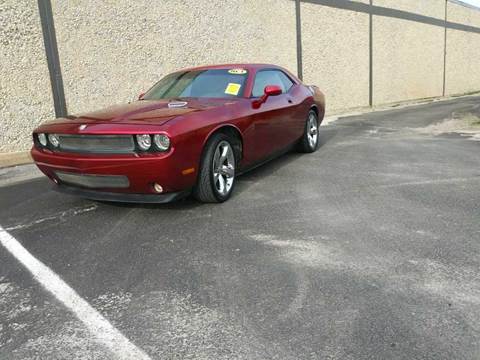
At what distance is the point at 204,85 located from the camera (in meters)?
5.37

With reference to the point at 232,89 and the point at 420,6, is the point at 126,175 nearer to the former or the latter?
the point at 232,89

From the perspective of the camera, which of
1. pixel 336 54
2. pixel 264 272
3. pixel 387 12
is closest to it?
pixel 264 272

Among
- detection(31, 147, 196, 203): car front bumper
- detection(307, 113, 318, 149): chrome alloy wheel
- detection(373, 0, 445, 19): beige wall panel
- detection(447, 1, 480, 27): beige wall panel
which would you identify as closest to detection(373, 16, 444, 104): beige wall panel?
detection(373, 0, 445, 19): beige wall panel

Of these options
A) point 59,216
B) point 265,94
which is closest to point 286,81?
point 265,94

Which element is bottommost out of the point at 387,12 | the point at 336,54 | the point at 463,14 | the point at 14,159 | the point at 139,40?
the point at 14,159

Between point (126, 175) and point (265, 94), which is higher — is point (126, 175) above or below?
below

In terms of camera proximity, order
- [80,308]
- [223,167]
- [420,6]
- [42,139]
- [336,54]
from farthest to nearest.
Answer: [420,6], [336,54], [223,167], [42,139], [80,308]

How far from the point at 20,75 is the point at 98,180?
475 cm

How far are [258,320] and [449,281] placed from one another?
1.27 m

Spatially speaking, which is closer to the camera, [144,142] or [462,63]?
[144,142]

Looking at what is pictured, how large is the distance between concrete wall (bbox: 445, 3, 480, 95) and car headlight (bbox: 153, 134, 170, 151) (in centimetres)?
2481

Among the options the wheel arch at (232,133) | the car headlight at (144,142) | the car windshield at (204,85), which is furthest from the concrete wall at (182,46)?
the car headlight at (144,142)

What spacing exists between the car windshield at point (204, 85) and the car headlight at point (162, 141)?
4.80 ft

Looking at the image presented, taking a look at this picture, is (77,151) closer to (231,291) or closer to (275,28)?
(231,291)
